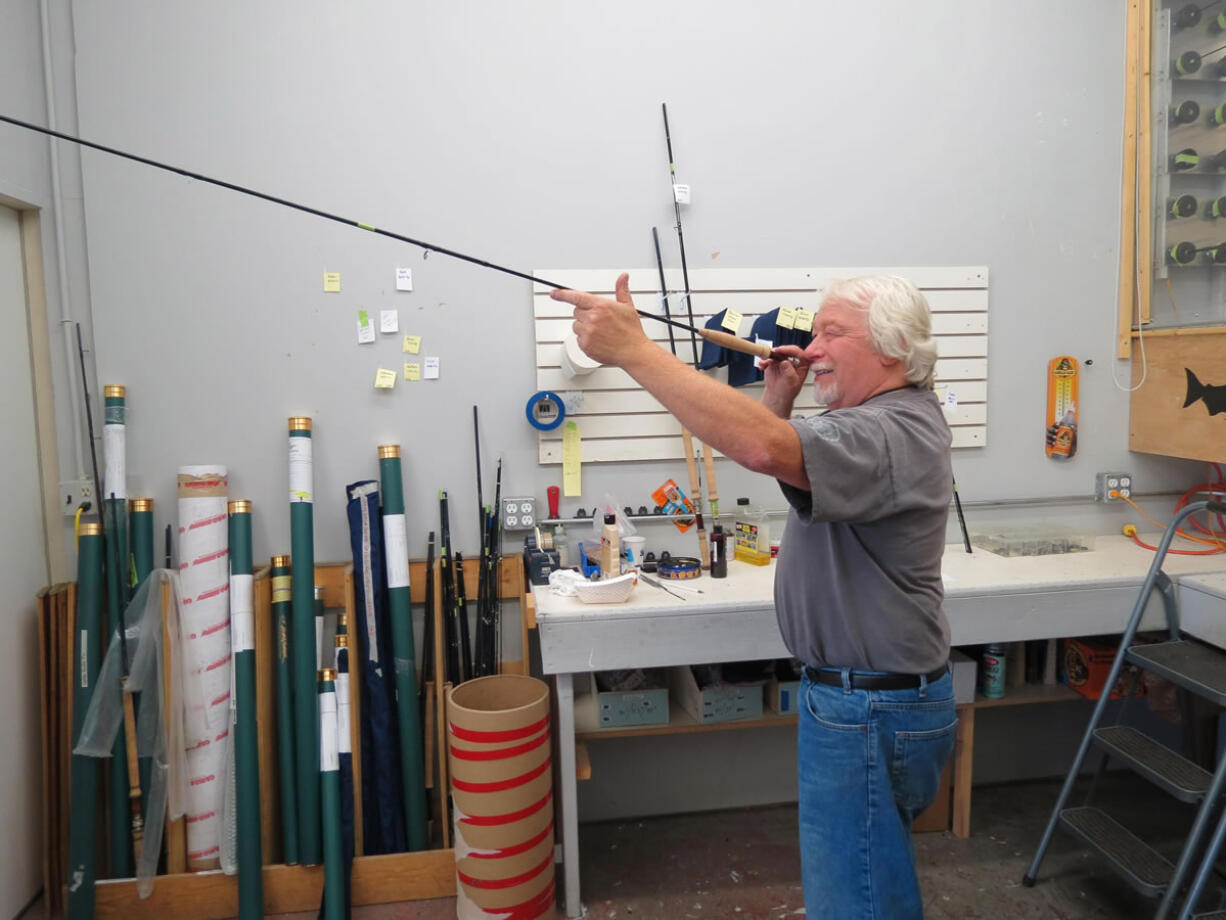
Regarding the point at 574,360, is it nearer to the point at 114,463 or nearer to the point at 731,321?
the point at 731,321

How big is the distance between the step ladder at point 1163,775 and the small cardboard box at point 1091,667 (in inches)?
5.3

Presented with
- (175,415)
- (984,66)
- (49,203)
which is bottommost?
(175,415)

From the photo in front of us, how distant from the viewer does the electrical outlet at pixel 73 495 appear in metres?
2.48

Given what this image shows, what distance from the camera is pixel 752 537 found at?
2723 millimetres

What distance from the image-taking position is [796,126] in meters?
2.81

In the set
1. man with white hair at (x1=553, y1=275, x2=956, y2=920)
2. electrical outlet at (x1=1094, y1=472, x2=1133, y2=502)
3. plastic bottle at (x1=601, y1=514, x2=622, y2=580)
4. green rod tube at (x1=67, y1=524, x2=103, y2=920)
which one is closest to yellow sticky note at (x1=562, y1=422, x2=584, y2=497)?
plastic bottle at (x1=601, y1=514, x2=622, y2=580)

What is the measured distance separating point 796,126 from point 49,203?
2.49 meters

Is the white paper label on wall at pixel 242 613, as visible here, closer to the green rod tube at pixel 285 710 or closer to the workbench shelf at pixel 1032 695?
the green rod tube at pixel 285 710

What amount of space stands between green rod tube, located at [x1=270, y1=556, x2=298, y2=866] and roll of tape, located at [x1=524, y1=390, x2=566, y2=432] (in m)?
0.93

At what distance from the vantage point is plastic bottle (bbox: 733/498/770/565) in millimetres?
2686

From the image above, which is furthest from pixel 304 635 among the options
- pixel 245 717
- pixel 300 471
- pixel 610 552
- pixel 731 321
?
pixel 731 321

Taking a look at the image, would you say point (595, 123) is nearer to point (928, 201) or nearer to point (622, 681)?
point (928, 201)

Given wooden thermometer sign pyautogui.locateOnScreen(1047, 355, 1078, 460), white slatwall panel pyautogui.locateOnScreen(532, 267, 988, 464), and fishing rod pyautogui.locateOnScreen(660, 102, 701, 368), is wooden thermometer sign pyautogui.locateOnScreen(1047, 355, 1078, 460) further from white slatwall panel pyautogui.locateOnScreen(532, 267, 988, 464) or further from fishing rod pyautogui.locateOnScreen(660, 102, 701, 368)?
fishing rod pyautogui.locateOnScreen(660, 102, 701, 368)

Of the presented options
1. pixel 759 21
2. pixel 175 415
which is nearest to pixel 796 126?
pixel 759 21
